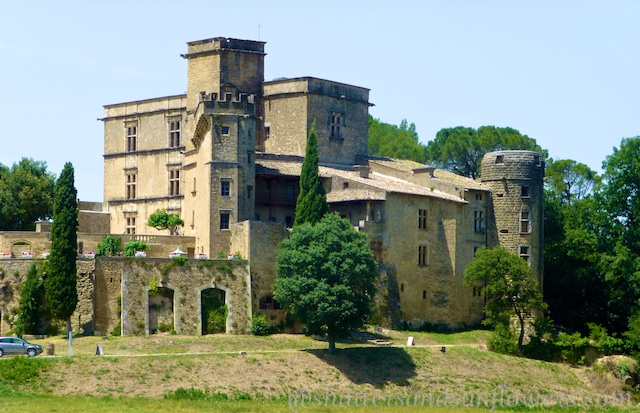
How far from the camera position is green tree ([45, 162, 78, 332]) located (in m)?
69.8

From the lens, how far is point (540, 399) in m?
69.1

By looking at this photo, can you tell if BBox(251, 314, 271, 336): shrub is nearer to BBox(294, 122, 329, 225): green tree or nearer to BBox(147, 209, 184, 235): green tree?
BBox(294, 122, 329, 225): green tree

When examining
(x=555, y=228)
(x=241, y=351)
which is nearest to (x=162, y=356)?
(x=241, y=351)

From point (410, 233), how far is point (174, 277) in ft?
49.4

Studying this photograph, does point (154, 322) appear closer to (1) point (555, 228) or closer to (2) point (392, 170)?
(2) point (392, 170)

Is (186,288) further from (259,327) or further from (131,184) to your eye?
(131,184)

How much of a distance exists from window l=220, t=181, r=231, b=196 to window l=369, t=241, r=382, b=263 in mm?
8427

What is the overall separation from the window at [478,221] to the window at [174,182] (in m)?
19.6

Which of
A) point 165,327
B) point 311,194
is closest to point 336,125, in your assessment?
point 311,194

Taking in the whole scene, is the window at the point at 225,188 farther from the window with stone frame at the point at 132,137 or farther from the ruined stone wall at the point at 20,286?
the window with stone frame at the point at 132,137

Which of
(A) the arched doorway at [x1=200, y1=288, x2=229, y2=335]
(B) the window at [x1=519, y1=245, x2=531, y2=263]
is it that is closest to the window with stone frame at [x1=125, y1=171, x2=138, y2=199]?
(A) the arched doorway at [x1=200, y1=288, x2=229, y2=335]

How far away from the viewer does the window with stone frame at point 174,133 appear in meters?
91.7

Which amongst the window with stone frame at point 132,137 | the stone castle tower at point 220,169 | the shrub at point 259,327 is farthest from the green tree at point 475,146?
the shrub at point 259,327

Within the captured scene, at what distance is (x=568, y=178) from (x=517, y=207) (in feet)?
71.9
